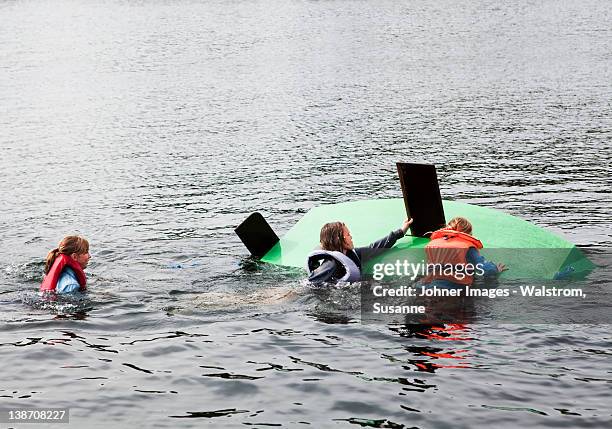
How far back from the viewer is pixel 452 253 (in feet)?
39.0

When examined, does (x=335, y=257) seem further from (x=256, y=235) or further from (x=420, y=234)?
(x=256, y=235)

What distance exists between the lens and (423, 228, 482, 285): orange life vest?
38.9ft

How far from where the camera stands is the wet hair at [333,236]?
41.1ft

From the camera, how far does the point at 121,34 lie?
1966 inches

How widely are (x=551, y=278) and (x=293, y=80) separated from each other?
2638 cm

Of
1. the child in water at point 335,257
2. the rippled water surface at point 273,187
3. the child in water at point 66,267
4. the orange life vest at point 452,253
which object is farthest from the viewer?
the child in water at point 335,257

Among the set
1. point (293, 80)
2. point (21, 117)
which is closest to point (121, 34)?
point (293, 80)

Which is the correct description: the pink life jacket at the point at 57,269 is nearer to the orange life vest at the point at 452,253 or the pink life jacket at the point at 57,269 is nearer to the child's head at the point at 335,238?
the child's head at the point at 335,238

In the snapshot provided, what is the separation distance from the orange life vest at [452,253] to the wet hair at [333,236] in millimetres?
1263

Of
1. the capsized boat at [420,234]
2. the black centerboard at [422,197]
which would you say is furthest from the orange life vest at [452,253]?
the black centerboard at [422,197]

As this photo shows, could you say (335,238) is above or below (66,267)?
above

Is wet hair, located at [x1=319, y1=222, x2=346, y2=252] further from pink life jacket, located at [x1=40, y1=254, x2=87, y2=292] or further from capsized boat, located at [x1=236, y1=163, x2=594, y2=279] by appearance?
pink life jacket, located at [x1=40, y1=254, x2=87, y2=292]
